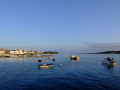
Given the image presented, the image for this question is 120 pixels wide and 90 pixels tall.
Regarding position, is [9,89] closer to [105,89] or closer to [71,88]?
[71,88]

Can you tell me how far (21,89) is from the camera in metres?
24.5

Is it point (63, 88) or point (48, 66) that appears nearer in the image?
point (63, 88)

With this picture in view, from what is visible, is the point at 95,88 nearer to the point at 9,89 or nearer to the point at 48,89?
the point at 48,89

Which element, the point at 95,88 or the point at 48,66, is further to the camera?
the point at 48,66

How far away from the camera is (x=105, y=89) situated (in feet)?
79.2

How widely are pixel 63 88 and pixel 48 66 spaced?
1365 inches

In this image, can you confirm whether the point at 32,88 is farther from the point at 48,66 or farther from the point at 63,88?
the point at 48,66

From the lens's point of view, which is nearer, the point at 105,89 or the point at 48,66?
the point at 105,89

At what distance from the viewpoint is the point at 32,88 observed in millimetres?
25047

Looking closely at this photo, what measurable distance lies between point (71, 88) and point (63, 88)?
6.62ft

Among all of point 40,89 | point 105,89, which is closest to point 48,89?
point 40,89

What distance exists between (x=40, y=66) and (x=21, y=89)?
3288cm

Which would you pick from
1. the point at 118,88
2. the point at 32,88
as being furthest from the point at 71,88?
the point at 118,88

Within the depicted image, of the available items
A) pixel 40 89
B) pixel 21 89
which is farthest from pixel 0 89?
pixel 40 89
